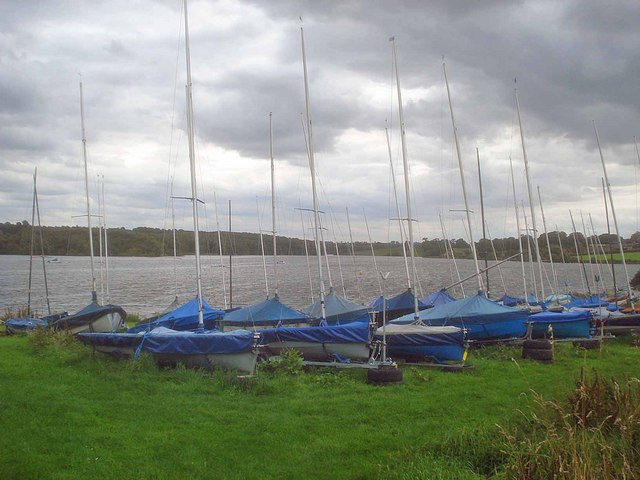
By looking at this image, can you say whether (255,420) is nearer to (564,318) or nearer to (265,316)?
(265,316)

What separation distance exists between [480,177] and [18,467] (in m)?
30.3

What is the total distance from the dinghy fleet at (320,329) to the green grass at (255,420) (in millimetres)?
741

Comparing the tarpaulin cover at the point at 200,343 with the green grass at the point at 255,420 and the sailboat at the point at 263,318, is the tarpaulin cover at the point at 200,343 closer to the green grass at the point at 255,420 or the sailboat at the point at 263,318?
the green grass at the point at 255,420

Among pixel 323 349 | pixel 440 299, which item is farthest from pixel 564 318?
pixel 323 349

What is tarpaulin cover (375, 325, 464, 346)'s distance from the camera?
16.8 m

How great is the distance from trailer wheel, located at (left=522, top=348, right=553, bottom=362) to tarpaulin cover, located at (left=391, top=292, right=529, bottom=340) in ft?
7.93

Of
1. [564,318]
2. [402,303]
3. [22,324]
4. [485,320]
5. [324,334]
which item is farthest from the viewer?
[402,303]

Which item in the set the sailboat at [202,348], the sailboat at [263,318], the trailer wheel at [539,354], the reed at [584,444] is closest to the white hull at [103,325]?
the sailboat at [263,318]

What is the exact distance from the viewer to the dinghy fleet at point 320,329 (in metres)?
15.3

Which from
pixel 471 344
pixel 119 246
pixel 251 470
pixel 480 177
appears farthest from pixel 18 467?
pixel 119 246

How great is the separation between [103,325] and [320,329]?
40.1 ft

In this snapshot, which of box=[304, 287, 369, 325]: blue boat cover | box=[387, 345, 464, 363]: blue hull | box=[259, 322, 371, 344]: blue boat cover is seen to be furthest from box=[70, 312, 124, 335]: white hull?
box=[387, 345, 464, 363]: blue hull

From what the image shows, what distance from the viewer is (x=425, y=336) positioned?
671 inches

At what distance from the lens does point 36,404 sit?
1126 cm
